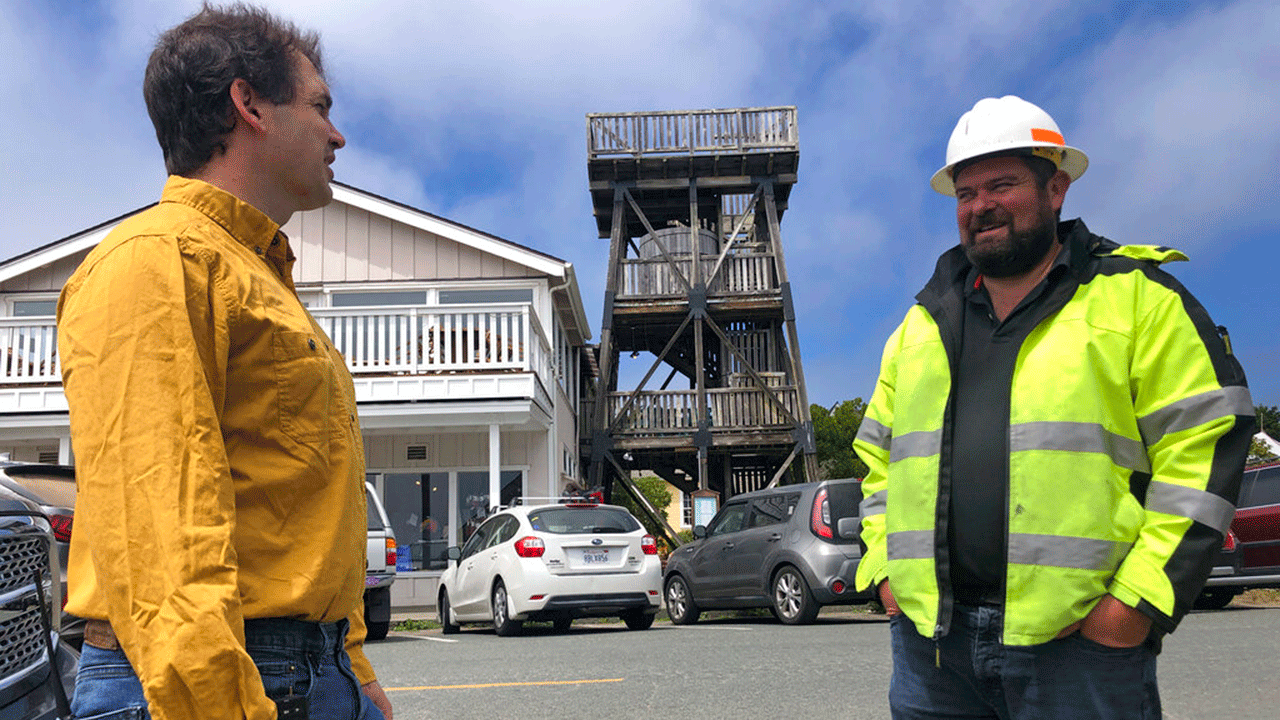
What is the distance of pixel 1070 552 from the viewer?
2.46 m

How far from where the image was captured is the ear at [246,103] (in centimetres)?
190

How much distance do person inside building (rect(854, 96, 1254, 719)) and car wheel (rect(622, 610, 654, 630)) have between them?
983 cm

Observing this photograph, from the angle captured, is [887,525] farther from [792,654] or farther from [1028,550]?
[792,654]

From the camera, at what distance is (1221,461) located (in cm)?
241

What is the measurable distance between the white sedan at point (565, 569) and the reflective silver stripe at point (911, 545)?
9.24 meters

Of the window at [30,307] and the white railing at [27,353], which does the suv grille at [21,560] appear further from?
the window at [30,307]

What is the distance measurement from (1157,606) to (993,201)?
3.59 ft

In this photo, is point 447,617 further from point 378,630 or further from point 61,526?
point 61,526

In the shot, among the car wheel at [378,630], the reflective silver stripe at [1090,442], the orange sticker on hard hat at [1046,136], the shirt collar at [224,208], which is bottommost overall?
the car wheel at [378,630]

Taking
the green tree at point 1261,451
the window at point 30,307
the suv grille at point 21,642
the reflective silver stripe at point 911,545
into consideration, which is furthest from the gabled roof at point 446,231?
the green tree at point 1261,451

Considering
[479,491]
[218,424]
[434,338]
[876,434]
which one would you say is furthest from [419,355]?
[218,424]

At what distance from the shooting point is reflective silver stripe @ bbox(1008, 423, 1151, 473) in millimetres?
2498

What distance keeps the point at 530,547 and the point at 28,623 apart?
8757mm

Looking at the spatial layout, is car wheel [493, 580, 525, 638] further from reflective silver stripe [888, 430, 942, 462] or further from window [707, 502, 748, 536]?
reflective silver stripe [888, 430, 942, 462]
